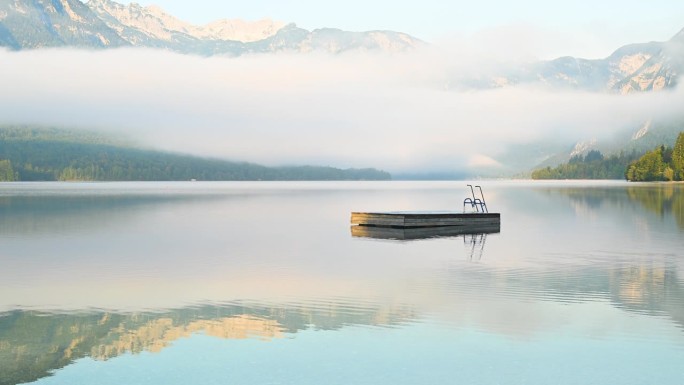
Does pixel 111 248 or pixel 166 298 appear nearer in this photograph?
pixel 166 298

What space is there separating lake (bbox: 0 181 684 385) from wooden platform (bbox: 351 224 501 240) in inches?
408

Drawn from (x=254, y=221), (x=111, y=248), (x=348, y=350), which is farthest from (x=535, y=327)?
(x=254, y=221)

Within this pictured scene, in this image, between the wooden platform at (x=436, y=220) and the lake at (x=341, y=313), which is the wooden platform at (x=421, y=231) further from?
the lake at (x=341, y=313)

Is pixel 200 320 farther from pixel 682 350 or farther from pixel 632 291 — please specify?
pixel 632 291

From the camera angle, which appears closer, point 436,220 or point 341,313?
point 341,313

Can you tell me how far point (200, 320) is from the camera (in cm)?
2731

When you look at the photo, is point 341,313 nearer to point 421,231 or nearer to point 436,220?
point 421,231

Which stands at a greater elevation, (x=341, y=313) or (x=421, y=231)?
(x=421, y=231)

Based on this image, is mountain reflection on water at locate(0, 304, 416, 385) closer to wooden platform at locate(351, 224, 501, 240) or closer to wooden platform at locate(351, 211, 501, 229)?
wooden platform at locate(351, 224, 501, 240)

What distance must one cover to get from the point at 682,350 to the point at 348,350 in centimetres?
966

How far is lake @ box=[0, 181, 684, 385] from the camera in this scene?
68.9 feet

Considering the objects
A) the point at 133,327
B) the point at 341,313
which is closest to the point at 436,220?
the point at 341,313

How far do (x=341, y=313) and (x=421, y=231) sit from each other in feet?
143

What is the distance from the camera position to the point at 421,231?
234ft
